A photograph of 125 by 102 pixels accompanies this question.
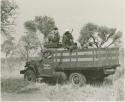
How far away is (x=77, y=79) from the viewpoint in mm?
11750

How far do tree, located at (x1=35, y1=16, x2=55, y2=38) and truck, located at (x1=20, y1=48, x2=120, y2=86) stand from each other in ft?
27.3

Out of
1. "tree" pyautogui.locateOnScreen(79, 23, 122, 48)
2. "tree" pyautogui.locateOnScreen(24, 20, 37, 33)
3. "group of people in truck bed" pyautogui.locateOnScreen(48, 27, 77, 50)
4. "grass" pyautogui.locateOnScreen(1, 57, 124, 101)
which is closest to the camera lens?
"grass" pyautogui.locateOnScreen(1, 57, 124, 101)

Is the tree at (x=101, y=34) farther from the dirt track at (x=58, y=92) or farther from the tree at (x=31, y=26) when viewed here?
the dirt track at (x=58, y=92)

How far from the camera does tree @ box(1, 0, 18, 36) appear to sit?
546 inches

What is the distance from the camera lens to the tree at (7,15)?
1387 centimetres

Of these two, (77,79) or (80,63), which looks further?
(77,79)

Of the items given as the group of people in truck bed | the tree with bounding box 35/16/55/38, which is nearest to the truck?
the group of people in truck bed

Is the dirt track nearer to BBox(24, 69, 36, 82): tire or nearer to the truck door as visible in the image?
the truck door

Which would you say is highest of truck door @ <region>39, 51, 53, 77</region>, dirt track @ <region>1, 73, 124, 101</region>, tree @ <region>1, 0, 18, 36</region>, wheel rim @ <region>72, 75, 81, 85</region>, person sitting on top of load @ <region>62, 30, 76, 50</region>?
tree @ <region>1, 0, 18, 36</region>

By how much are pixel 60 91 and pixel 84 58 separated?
1.44 m

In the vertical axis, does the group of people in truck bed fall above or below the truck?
above

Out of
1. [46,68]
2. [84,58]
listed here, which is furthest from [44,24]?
[84,58]

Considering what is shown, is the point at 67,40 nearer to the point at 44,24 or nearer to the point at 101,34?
the point at 44,24

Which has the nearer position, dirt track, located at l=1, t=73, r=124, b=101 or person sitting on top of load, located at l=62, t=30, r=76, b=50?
dirt track, located at l=1, t=73, r=124, b=101
